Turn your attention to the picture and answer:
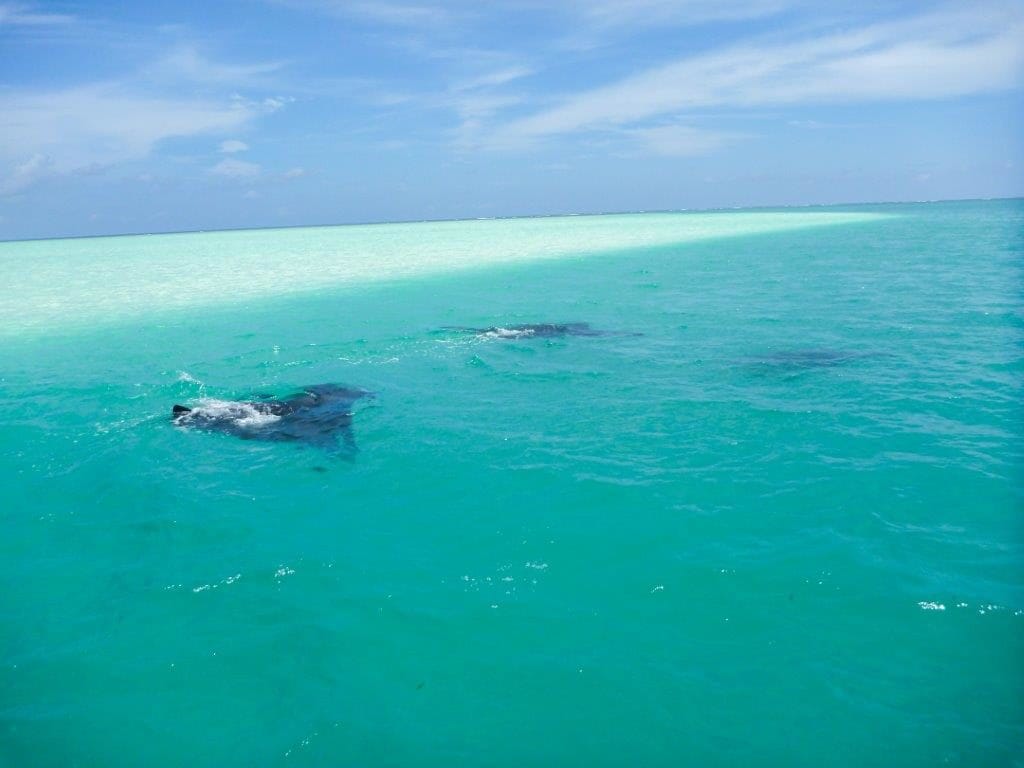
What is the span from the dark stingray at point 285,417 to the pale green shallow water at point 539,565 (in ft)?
2.16

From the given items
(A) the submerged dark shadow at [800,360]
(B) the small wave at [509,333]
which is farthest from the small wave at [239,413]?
(A) the submerged dark shadow at [800,360]

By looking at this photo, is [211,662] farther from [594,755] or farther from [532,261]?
[532,261]

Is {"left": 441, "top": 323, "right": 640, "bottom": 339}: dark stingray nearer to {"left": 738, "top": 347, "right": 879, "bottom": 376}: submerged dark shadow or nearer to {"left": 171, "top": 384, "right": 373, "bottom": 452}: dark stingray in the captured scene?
{"left": 738, "top": 347, "right": 879, "bottom": 376}: submerged dark shadow

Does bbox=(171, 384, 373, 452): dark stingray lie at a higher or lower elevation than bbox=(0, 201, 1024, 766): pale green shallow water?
higher

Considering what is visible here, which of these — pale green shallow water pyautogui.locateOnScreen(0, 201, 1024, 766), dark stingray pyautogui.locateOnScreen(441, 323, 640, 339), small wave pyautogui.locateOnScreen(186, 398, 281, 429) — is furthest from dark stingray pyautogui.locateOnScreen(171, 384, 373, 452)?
dark stingray pyautogui.locateOnScreen(441, 323, 640, 339)

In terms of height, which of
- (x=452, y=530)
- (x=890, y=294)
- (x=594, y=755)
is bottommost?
(x=594, y=755)

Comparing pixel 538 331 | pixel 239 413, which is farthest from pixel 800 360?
pixel 239 413

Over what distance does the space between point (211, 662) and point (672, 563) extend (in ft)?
21.5

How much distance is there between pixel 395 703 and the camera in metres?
7.42

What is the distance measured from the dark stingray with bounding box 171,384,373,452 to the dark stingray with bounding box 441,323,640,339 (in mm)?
8781

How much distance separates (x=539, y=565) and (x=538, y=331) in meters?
17.7

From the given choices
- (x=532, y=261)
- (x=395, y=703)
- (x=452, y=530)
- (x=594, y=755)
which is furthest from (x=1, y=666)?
(x=532, y=261)

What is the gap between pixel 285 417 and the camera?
1700 cm

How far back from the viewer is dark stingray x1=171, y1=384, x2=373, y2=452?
15727 mm
